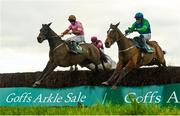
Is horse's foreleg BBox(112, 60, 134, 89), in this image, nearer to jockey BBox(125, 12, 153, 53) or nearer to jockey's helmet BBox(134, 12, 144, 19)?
jockey BBox(125, 12, 153, 53)

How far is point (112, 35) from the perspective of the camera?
19.3 metres

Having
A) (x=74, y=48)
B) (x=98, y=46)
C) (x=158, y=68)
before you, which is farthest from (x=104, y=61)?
(x=158, y=68)

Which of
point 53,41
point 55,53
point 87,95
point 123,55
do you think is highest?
point 53,41

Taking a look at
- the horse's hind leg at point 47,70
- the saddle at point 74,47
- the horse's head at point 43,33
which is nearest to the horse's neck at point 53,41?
the horse's head at point 43,33

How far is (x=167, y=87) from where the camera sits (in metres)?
17.7

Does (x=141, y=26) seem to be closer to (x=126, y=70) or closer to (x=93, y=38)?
(x=126, y=70)

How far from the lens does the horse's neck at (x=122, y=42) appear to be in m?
19.7

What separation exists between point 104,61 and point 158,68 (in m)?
4.08

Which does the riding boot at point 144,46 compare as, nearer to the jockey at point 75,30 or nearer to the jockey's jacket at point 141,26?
the jockey's jacket at point 141,26

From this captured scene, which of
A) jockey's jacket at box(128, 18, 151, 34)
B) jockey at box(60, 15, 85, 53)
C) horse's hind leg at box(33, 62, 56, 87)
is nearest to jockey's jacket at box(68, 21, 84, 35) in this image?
jockey at box(60, 15, 85, 53)

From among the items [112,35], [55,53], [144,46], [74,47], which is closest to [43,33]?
[55,53]

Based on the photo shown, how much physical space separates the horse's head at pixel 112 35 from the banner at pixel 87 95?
1.54 meters

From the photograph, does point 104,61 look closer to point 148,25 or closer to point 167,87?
point 148,25

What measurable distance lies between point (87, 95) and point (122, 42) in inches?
88.7
